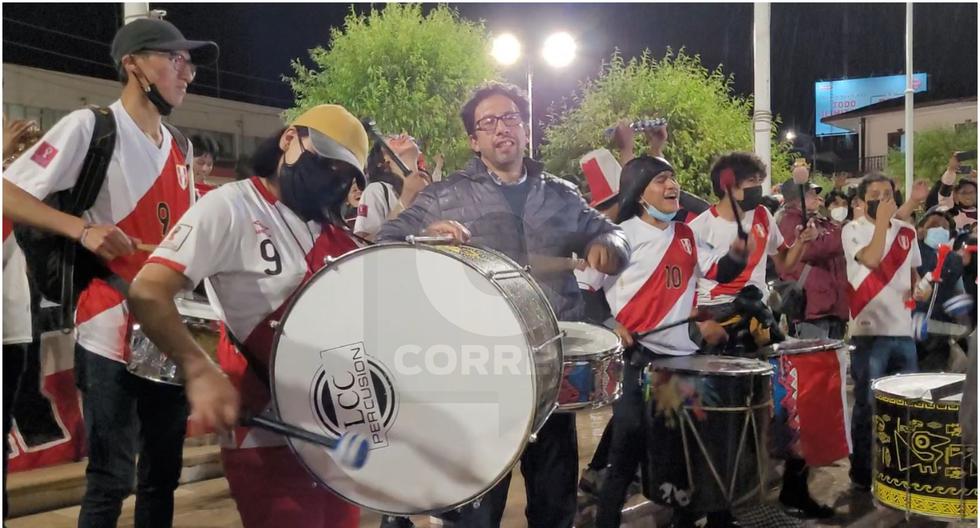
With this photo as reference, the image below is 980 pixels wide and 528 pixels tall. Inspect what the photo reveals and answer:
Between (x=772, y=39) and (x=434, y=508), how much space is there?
220 cm

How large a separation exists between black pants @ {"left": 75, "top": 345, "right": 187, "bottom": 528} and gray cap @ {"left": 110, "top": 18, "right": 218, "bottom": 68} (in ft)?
2.48

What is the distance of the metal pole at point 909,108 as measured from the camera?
3.12 meters

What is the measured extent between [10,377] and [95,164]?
1.92 ft

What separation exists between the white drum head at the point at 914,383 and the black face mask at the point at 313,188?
2.17 m

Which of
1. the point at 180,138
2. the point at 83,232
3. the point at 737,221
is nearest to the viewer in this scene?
the point at 83,232

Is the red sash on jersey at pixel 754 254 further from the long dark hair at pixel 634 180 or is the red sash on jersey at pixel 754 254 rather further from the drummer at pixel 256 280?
the drummer at pixel 256 280

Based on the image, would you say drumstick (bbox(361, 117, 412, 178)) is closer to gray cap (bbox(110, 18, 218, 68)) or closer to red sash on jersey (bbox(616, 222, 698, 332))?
gray cap (bbox(110, 18, 218, 68))

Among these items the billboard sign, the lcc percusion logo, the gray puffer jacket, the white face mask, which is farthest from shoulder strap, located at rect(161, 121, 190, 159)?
the white face mask

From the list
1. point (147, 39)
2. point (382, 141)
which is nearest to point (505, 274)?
point (382, 141)

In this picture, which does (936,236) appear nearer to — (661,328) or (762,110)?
(762,110)

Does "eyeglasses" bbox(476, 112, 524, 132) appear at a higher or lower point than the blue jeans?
higher

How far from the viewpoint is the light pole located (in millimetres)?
2695

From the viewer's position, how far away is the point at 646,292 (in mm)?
3145

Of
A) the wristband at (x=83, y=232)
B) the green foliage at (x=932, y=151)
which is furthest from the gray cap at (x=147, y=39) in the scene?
the green foliage at (x=932, y=151)
